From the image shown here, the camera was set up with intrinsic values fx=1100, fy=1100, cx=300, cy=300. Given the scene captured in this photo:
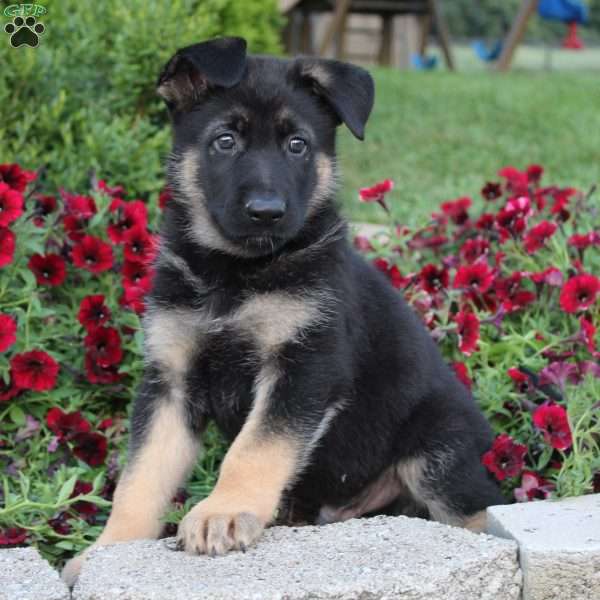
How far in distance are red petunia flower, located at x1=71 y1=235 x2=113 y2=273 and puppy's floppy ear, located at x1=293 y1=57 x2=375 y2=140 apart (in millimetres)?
1384

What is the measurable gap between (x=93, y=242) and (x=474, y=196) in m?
4.07

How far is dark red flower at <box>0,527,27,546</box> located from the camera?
363 centimetres

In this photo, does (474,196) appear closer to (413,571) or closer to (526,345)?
(526,345)

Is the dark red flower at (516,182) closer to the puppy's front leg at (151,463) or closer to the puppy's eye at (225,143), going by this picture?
the puppy's eye at (225,143)

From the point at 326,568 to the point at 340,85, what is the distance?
1581 millimetres

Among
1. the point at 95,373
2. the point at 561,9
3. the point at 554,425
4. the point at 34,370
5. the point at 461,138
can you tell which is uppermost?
the point at 554,425

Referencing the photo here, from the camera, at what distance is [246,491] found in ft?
10.5

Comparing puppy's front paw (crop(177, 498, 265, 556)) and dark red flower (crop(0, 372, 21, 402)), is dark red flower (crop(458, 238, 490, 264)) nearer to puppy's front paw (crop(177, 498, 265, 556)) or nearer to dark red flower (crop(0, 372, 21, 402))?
dark red flower (crop(0, 372, 21, 402))

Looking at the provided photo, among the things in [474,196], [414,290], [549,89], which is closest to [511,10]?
[549,89]

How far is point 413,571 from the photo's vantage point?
2941 mm

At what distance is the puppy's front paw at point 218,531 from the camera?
307 cm

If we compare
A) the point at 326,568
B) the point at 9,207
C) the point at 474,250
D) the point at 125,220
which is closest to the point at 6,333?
the point at 9,207

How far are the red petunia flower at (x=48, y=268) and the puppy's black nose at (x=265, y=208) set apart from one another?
1534 mm

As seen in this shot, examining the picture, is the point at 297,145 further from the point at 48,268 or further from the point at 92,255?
the point at 48,268
